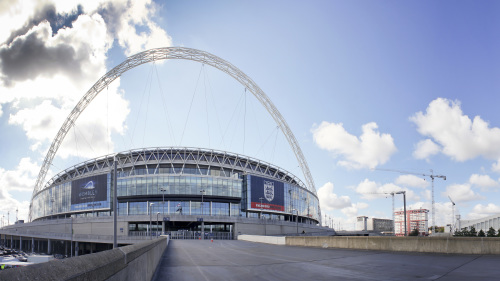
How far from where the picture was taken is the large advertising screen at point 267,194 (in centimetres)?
11175

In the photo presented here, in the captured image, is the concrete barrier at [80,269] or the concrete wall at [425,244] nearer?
the concrete barrier at [80,269]

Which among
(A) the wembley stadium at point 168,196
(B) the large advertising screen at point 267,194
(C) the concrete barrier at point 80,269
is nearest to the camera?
(C) the concrete barrier at point 80,269

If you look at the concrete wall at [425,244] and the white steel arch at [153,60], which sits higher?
the white steel arch at [153,60]

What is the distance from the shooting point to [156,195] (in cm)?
10675

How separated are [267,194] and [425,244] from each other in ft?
293

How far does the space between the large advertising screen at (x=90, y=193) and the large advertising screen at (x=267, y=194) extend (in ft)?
145

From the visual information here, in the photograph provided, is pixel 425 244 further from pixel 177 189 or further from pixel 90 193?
pixel 90 193

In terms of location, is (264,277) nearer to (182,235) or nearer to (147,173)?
(182,235)

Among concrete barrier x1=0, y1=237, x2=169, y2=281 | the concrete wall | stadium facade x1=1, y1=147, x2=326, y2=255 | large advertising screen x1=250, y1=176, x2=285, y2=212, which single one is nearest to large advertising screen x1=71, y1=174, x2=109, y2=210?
stadium facade x1=1, y1=147, x2=326, y2=255

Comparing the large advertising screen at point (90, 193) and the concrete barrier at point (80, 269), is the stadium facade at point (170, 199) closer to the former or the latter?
the large advertising screen at point (90, 193)

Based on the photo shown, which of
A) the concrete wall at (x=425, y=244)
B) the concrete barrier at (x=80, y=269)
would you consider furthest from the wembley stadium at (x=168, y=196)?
the concrete barrier at (x=80, y=269)

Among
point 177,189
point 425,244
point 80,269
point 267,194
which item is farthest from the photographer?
point 267,194

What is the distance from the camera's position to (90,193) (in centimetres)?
11088

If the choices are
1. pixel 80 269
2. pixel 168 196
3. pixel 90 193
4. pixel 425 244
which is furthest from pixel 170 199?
pixel 80 269
